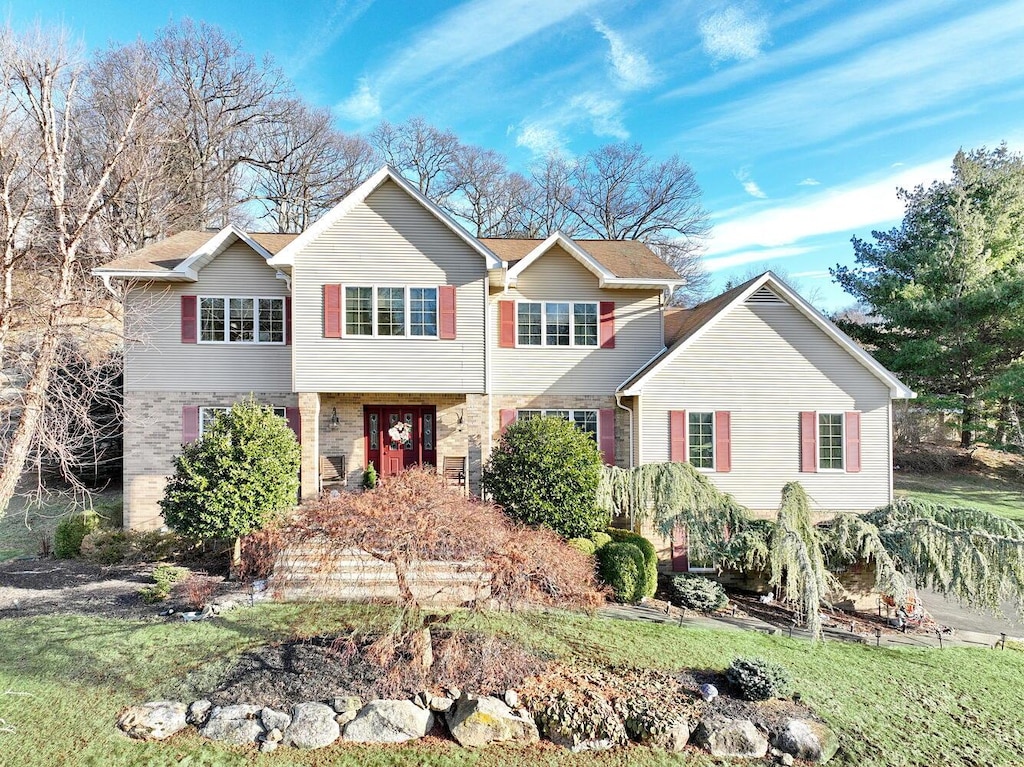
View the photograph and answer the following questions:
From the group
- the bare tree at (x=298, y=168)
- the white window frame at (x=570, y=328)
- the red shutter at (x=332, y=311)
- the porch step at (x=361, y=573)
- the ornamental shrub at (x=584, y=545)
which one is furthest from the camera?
the bare tree at (x=298, y=168)

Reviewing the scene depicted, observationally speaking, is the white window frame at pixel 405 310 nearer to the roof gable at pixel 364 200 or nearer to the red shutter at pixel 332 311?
the red shutter at pixel 332 311

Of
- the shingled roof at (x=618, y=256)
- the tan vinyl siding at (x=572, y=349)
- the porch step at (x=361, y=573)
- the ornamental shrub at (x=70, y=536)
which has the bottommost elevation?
the ornamental shrub at (x=70, y=536)

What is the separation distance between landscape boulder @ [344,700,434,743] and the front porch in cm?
823

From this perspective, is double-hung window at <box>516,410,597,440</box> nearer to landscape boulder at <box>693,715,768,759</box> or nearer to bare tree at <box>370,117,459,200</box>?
landscape boulder at <box>693,715,768,759</box>

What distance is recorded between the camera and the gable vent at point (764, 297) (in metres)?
13.6

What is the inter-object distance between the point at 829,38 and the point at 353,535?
1695 cm

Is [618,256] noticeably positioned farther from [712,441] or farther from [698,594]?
[698,594]

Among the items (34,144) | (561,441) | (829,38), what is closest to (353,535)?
(561,441)

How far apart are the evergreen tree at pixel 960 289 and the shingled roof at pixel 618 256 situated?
44.8 ft

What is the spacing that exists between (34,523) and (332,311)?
1129 cm

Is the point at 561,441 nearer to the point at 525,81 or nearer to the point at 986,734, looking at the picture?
the point at 986,734

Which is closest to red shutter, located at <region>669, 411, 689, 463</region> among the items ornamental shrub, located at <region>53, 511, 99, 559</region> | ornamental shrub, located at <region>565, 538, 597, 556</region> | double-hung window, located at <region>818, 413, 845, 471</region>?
double-hung window, located at <region>818, 413, 845, 471</region>

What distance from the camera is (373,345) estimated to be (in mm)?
13414

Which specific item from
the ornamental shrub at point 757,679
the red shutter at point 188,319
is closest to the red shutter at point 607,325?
the ornamental shrub at point 757,679
